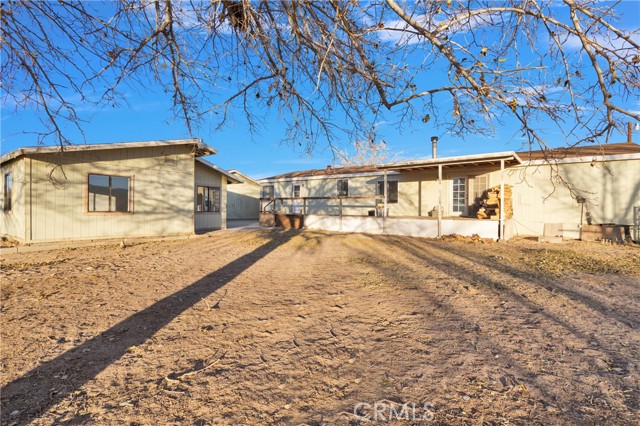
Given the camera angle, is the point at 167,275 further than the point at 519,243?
No

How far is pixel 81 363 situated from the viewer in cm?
296

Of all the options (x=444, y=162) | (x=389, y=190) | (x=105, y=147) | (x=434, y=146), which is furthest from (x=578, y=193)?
(x=105, y=147)

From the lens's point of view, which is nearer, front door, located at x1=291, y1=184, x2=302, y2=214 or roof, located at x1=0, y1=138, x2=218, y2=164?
roof, located at x1=0, y1=138, x2=218, y2=164

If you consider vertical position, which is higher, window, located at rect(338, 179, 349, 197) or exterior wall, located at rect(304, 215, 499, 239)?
window, located at rect(338, 179, 349, 197)

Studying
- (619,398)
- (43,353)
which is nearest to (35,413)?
(43,353)

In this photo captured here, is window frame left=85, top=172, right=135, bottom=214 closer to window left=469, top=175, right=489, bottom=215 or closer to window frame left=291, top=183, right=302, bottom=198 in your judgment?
window frame left=291, top=183, right=302, bottom=198

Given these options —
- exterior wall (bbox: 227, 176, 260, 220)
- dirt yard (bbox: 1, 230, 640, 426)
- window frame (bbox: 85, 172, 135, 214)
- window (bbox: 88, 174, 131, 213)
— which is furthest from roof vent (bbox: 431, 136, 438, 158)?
exterior wall (bbox: 227, 176, 260, 220)

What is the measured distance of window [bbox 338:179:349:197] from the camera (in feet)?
59.3

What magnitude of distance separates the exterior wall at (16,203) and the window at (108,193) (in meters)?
1.69

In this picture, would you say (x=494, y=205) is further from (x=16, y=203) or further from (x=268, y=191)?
(x=16, y=203)

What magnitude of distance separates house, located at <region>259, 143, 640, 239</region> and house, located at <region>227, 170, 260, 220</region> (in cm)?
1099

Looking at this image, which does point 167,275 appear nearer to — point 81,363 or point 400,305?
point 81,363

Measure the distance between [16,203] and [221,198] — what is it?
7641mm

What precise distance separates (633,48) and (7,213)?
1663 cm
